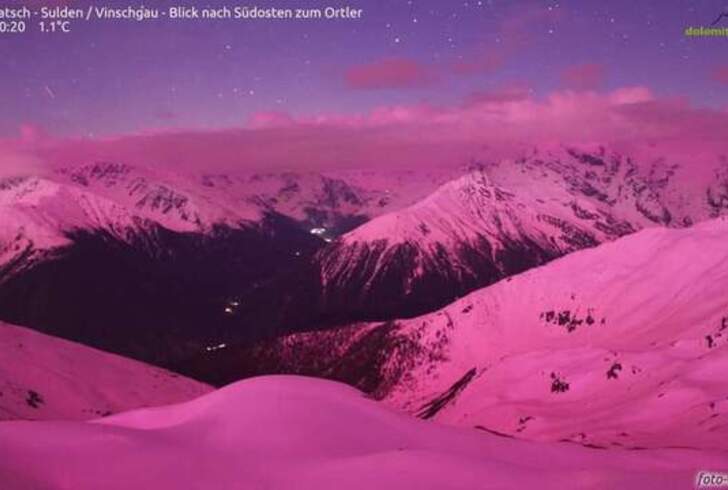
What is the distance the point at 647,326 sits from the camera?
467ft

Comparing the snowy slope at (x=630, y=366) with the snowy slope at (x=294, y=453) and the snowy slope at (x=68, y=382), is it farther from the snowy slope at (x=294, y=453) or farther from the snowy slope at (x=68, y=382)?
the snowy slope at (x=68, y=382)

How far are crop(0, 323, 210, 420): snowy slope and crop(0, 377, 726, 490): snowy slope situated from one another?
2535cm

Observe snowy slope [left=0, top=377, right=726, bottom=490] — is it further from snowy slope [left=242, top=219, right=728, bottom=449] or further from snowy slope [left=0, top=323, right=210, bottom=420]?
snowy slope [left=0, top=323, right=210, bottom=420]

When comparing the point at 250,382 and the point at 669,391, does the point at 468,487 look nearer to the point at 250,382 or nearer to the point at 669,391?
the point at 250,382

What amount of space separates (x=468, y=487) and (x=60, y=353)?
163ft

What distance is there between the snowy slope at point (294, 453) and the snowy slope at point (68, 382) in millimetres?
25352

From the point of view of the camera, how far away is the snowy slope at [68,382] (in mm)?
45938

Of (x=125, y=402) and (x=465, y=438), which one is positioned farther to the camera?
(x=125, y=402)

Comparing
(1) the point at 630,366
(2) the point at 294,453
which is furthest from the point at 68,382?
(1) the point at 630,366

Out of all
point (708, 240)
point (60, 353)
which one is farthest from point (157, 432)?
point (708, 240)

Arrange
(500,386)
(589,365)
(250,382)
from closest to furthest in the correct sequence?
(250,382) → (589,365) → (500,386)

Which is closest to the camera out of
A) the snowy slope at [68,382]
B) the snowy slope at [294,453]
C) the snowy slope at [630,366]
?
the snowy slope at [294,453]

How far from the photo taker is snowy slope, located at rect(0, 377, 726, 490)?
1457 centimetres

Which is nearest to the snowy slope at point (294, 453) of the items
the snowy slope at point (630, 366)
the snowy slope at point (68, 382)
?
the snowy slope at point (630, 366)
